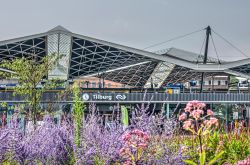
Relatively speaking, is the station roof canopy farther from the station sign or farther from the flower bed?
the flower bed

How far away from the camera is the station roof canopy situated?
6153 centimetres

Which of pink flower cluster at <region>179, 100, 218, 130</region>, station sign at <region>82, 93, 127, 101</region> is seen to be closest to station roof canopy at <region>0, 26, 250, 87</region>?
station sign at <region>82, 93, 127, 101</region>

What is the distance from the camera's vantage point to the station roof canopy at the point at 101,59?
61.5 meters

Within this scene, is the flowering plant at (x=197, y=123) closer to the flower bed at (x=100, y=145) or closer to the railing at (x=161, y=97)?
the flower bed at (x=100, y=145)

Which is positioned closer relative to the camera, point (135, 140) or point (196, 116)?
point (135, 140)

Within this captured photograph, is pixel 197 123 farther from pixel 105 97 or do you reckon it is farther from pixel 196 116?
pixel 105 97

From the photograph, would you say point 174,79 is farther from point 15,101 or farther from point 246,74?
point 15,101

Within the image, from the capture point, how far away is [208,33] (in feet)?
212

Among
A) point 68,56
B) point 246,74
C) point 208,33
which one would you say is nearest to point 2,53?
point 68,56

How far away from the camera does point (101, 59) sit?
7188 centimetres

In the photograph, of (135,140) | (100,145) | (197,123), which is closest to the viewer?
(135,140)

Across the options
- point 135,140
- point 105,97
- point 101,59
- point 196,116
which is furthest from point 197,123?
point 101,59

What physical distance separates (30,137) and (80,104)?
949 millimetres

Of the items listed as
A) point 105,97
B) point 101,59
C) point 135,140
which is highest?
point 101,59
